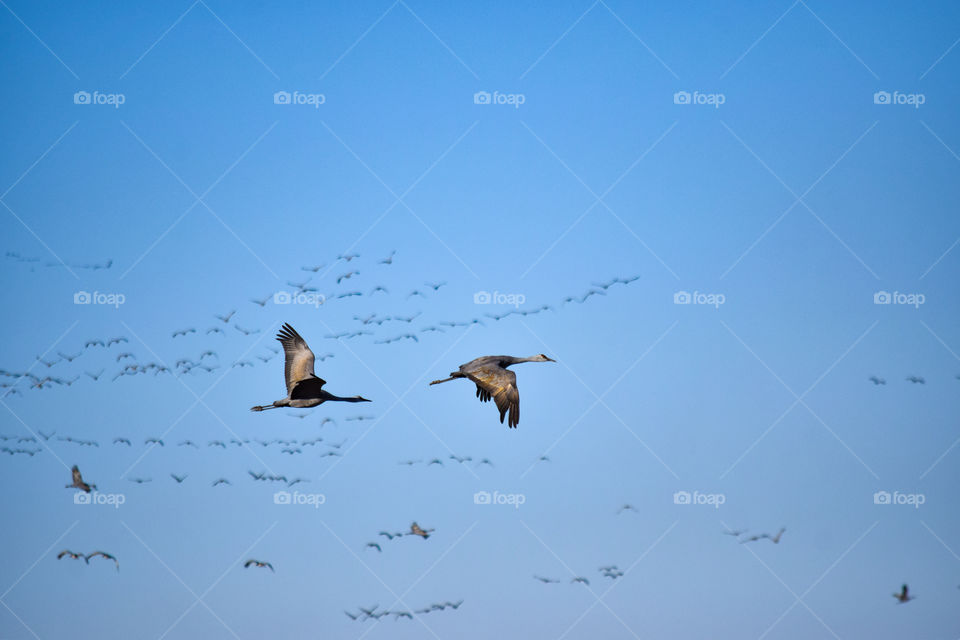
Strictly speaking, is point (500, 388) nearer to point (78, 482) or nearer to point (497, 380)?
point (497, 380)

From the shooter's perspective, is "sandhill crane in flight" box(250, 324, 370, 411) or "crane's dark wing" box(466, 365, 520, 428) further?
"sandhill crane in flight" box(250, 324, 370, 411)

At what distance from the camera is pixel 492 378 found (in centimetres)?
2202

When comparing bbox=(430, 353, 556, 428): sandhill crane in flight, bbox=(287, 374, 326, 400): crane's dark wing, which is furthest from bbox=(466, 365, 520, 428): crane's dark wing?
bbox=(287, 374, 326, 400): crane's dark wing

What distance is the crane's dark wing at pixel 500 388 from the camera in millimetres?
21172

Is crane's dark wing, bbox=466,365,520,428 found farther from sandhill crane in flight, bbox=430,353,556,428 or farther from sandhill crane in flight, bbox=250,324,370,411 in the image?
sandhill crane in flight, bbox=250,324,370,411

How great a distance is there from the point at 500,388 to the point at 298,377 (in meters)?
3.87

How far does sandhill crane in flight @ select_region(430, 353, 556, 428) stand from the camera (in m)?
21.2

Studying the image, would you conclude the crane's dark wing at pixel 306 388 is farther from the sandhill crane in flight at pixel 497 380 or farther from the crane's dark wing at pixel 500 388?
the crane's dark wing at pixel 500 388

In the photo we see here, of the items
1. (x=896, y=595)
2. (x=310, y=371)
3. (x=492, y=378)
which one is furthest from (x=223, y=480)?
(x=896, y=595)

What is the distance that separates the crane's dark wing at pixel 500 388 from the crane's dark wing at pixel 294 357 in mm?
2824

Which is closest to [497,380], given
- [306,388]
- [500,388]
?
[500,388]

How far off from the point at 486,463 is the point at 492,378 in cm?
391

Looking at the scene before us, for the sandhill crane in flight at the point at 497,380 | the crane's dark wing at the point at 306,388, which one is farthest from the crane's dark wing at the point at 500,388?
the crane's dark wing at the point at 306,388

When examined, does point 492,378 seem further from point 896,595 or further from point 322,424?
point 896,595
